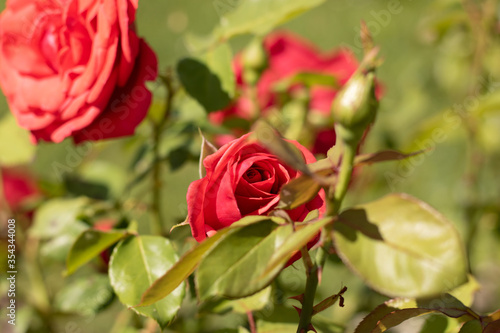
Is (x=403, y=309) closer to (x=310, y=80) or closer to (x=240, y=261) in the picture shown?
(x=240, y=261)

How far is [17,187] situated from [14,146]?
327mm

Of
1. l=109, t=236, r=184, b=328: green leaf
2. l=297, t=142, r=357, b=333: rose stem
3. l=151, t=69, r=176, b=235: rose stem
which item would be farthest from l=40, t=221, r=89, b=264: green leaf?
l=297, t=142, r=357, b=333: rose stem

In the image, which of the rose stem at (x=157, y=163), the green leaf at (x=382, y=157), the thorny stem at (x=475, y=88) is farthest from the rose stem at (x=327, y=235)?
the thorny stem at (x=475, y=88)

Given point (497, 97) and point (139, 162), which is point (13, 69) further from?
point (497, 97)

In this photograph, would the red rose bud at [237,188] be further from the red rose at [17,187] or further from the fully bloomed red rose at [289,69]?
the red rose at [17,187]

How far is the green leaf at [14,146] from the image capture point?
83 centimetres

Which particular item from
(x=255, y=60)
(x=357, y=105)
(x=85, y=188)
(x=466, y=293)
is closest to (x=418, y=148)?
(x=255, y=60)

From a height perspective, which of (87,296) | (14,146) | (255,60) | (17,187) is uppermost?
(255,60)

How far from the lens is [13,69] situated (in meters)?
0.61

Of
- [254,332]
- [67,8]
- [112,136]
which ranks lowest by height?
[254,332]

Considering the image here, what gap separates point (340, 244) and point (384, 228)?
0.03 meters

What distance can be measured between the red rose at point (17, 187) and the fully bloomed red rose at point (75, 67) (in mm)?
509

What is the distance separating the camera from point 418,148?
0.96 m

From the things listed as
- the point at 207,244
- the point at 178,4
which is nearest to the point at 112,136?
the point at 207,244
